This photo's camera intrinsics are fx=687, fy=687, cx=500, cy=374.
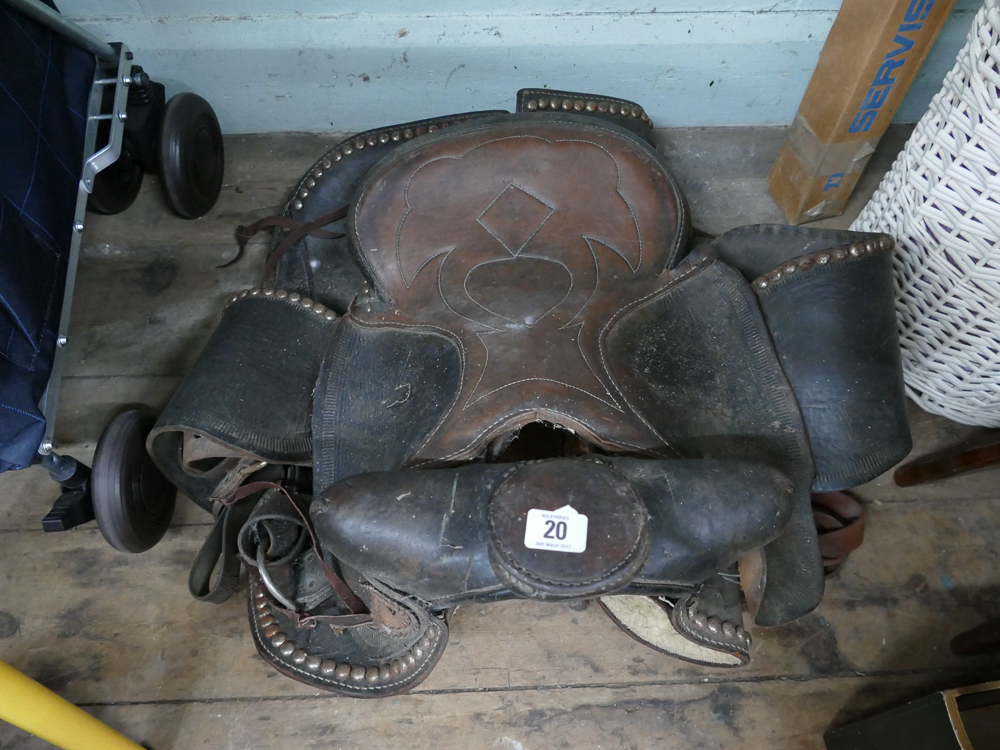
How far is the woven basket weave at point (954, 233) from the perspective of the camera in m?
0.95

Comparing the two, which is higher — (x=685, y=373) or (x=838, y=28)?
(x=838, y=28)

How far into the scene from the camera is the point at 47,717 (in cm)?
89

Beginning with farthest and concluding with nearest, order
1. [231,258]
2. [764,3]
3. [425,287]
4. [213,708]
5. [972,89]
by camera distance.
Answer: [231,258] → [764,3] → [213,708] → [425,287] → [972,89]

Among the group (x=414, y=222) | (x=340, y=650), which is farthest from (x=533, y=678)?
(x=414, y=222)

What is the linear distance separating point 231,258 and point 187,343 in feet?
0.73

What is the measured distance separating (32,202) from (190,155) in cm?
38

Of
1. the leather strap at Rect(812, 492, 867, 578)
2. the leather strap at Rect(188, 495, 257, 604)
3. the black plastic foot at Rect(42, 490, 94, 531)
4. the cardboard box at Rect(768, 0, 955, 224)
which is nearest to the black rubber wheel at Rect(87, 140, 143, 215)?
the black plastic foot at Rect(42, 490, 94, 531)

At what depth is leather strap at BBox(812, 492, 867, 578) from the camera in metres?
1.18

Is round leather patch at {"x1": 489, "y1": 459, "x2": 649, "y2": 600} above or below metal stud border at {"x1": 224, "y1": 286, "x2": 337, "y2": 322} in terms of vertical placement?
above

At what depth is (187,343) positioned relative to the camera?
1.49 metres

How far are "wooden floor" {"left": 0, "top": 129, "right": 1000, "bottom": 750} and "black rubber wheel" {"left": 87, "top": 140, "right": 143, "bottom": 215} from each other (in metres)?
0.44

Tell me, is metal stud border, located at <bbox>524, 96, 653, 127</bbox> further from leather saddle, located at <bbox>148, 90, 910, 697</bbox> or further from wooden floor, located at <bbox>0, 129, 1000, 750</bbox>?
wooden floor, located at <bbox>0, 129, 1000, 750</bbox>

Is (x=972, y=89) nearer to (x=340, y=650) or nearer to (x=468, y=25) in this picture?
(x=468, y=25)

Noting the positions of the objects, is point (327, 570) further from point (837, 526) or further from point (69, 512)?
point (837, 526)
